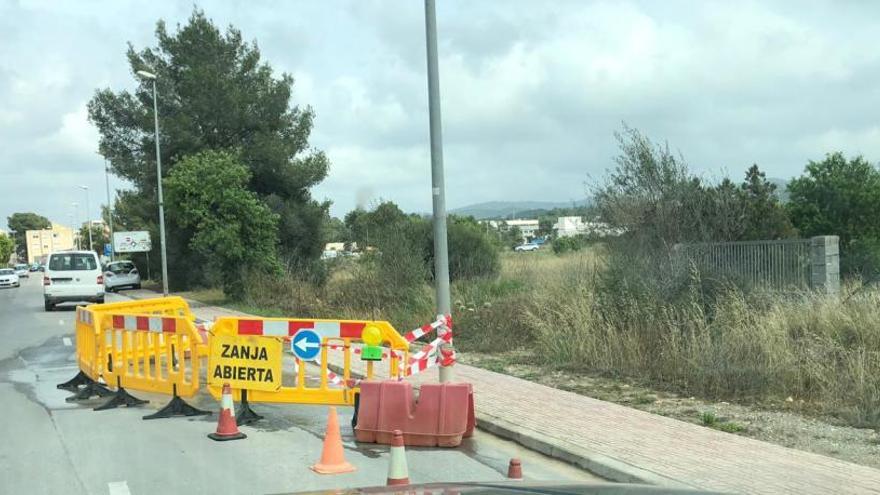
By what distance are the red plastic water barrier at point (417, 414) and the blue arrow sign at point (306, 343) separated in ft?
3.73

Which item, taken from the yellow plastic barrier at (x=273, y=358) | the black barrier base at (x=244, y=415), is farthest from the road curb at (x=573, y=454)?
the black barrier base at (x=244, y=415)

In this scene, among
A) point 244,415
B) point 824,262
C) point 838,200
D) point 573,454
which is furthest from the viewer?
point 838,200

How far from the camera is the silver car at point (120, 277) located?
42.1 metres

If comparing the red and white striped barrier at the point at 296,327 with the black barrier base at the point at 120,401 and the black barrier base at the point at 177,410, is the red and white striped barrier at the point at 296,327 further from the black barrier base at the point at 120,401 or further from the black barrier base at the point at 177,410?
the black barrier base at the point at 120,401

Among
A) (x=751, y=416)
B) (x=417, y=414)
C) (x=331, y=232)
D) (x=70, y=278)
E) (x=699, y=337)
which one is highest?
(x=331, y=232)

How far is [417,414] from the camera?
7613 mm

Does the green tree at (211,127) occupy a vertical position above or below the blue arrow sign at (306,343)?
above

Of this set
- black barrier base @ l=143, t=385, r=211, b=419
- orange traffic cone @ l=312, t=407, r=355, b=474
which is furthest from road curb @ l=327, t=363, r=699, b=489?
black barrier base @ l=143, t=385, r=211, b=419

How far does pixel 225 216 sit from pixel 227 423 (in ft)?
67.1

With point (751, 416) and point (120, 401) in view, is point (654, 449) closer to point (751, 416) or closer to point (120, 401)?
point (751, 416)

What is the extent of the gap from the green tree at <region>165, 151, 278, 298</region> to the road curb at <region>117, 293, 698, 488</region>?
66.5 ft

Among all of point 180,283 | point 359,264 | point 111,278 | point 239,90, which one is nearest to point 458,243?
point 359,264

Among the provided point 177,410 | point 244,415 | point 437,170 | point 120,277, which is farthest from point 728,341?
point 120,277

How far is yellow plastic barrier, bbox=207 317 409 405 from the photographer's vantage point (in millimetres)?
8586
